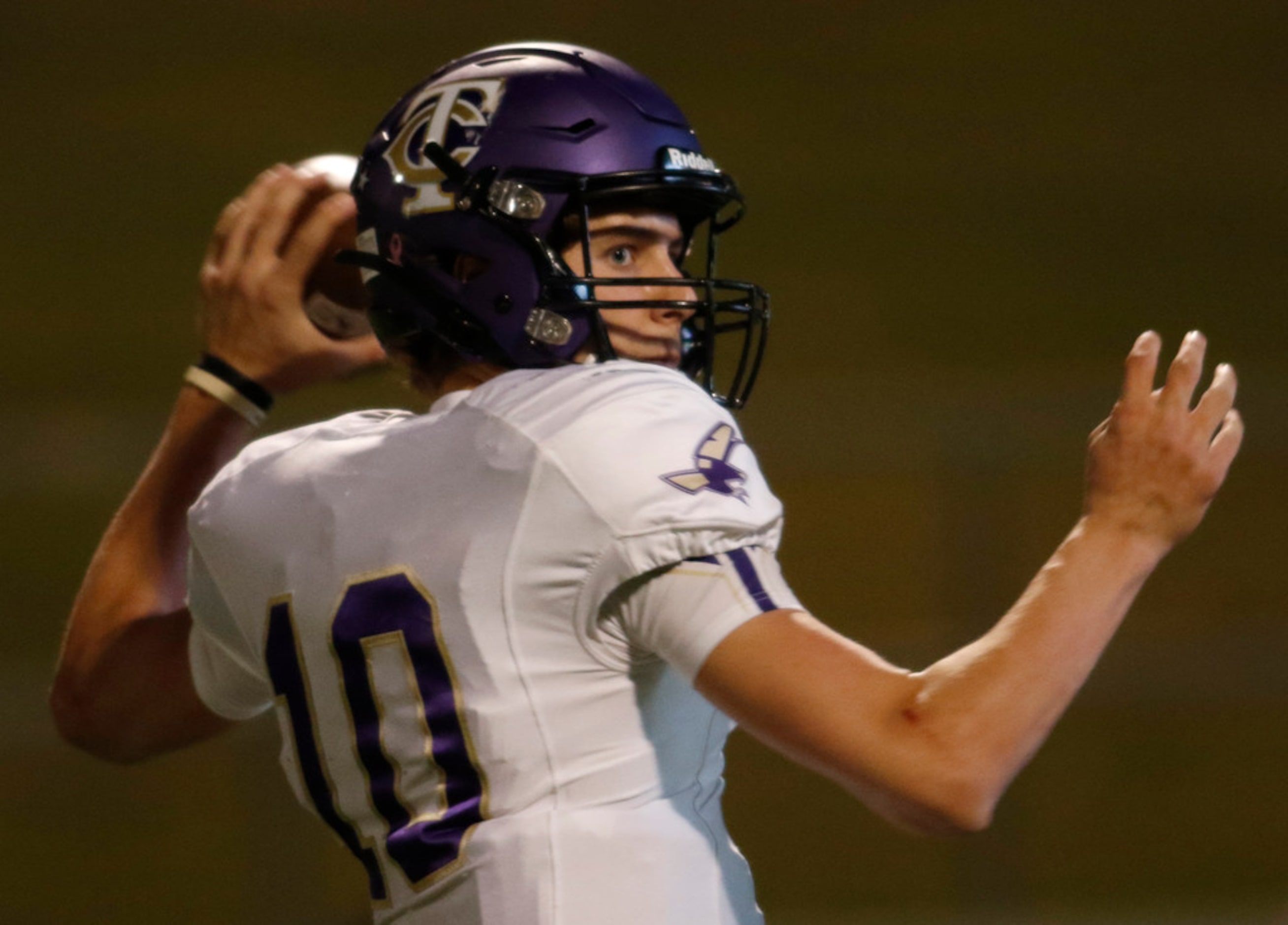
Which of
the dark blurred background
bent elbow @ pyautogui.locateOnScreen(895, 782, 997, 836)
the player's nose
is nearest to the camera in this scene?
bent elbow @ pyautogui.locateOnScreen(895, 782, 997, 836)

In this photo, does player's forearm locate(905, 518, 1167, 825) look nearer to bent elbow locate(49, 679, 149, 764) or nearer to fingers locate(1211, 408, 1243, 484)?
fingers locate(1211, 408, 1243, 484)

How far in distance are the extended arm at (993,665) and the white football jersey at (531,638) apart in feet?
0.18

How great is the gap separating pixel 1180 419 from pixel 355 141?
3549 millimetres

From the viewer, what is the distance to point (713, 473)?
1.14 m

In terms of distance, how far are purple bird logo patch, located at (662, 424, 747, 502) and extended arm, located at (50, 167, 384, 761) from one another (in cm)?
63

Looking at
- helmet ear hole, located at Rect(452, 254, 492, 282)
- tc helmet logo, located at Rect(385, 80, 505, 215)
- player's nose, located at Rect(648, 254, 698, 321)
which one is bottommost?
player's nose, located at Rect(648, 254, 698, 321)

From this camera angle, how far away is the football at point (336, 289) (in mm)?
1646

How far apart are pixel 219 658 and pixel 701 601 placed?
624 millimetres

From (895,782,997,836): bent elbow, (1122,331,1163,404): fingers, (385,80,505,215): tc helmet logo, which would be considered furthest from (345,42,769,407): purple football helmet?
(895,782,997,836): bent elbow

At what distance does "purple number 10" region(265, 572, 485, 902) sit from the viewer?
3.86 feet

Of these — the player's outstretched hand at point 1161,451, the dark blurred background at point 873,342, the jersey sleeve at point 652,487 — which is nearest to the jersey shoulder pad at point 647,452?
the jersey sleeve at point 652,487

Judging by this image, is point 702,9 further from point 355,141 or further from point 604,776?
point 604,776

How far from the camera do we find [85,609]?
5.24ft

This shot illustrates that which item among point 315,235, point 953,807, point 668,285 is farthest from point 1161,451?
point 315,235
